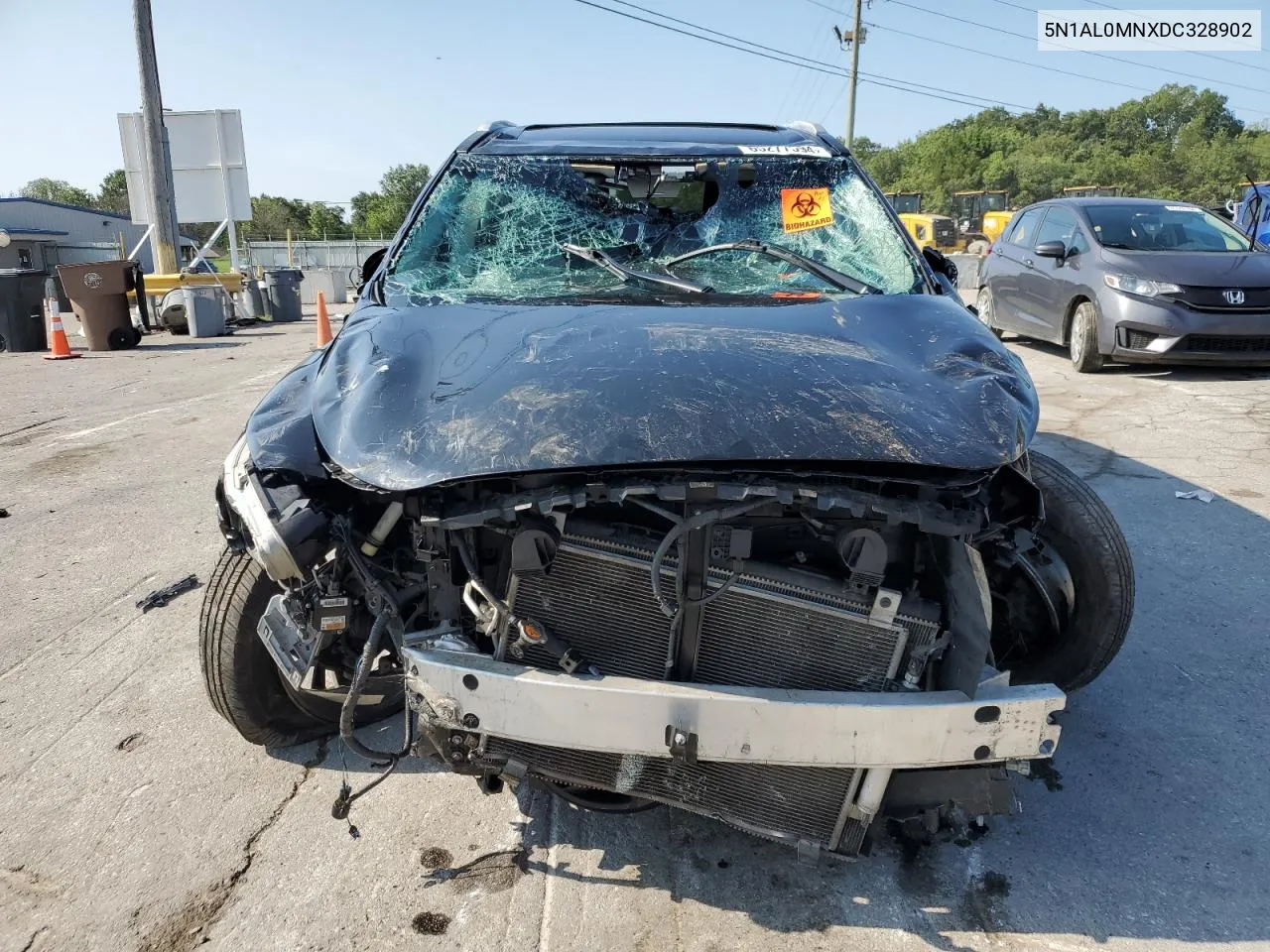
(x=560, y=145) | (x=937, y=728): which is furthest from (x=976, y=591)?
(x=560, y=145)

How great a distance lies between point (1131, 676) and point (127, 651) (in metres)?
3.92

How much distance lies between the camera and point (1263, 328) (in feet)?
A: 25.4

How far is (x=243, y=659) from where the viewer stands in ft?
8.91

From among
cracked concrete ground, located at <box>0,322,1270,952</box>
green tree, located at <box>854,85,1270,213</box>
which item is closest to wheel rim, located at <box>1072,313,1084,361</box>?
cracked concrete ground, located at <box>0,322,1270,952</box>

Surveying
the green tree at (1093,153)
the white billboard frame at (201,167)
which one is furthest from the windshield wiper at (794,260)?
the green tree at (1093,153)

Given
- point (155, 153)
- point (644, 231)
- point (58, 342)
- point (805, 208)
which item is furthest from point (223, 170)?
point (805, 208)

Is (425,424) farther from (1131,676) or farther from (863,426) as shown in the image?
(1131,676)

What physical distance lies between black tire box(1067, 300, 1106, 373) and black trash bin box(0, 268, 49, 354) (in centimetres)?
1428

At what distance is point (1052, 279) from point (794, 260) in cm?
697

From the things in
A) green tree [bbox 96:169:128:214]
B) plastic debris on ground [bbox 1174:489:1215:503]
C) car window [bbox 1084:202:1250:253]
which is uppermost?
green tree [bbox 96:169:128:214]

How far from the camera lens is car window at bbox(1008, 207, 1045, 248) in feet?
32.2

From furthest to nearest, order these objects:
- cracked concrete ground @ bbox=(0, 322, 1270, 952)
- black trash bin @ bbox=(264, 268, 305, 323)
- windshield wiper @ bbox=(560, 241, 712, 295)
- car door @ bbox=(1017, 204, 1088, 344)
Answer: black trash bin @ bbox=(264, 268, 305, 323)
car door @ bbox=(1017, 204, 1088, 344)
windshield wiper @ bbox=(560, 241, 712, 295)
cracked concrete ground @ bbox=(0, 322, 1270, 952)

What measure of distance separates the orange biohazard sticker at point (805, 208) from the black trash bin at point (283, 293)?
16716 mm

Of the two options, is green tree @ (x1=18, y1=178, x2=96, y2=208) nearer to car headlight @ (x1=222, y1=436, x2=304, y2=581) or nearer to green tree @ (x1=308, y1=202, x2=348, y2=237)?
green tree @ (x1=308, y1=202, x2=348, y2=237)
